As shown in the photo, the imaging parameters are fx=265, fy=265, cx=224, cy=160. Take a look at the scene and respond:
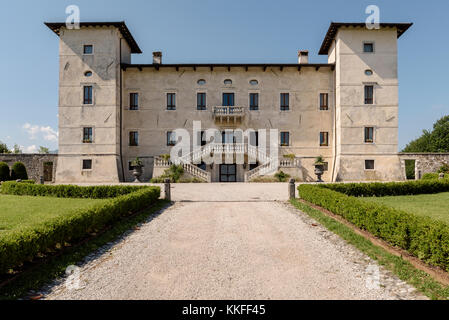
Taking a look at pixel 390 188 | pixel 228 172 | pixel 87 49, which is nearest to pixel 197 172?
pixel 228 172

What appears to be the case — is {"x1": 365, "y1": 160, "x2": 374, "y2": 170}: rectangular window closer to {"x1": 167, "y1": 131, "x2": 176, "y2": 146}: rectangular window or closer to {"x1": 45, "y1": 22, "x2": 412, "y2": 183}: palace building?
{"x1": 45, "y1": 22, "x2": 412, "y2": 183}: palace building

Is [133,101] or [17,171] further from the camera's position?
[133,101]

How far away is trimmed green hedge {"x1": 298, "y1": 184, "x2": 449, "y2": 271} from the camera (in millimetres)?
4887

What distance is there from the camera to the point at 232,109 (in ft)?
87.2

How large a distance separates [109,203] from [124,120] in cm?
2020

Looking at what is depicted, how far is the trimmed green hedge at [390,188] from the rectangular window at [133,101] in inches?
820

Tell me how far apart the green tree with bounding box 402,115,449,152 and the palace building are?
3387 centimetres

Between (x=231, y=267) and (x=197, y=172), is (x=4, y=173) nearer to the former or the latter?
(x=197, y=172)

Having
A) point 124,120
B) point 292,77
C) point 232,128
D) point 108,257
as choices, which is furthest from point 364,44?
point 108,257

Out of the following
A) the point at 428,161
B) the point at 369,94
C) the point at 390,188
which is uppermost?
the point at 369,94

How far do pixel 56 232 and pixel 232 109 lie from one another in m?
22.3
